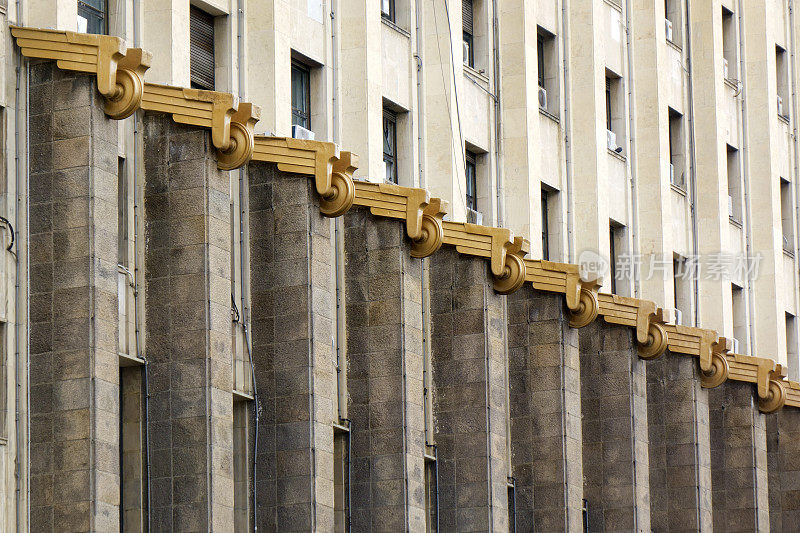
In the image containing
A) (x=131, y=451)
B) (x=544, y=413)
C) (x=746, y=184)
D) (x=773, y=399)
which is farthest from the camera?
(x=746, y=184)

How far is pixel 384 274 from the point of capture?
35.4m

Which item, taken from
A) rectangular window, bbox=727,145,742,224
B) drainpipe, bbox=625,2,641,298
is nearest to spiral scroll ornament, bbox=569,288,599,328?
drainpipe, bbox=625,2,641,298

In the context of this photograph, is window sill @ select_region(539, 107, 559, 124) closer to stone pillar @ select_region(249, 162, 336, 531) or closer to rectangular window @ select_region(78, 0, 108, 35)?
stone pillar @ select_region(249, 162, 336, 531)

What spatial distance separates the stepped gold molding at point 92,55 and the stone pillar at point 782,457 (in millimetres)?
28114

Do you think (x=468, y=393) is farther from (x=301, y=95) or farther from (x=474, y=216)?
(x=301, y=95)

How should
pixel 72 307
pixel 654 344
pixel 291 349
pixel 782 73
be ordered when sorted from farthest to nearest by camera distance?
pixel 782 73, pixel 654 344, pixel 291 349, pixel 72 307

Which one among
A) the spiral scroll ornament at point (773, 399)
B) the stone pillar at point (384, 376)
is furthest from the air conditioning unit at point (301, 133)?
the spiral scroll ornament at point (773, 399)

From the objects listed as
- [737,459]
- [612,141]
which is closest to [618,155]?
[612,141]

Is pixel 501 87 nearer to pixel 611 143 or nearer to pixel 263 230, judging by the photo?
pixel 611 143

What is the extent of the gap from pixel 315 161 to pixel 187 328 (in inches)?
173

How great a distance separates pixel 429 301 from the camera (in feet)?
126

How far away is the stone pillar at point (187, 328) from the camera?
29375 millimetres

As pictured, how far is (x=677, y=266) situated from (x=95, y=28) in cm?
2423

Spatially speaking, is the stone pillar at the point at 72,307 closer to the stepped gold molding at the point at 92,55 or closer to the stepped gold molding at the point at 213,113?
the stepped gold molding at the point at 92,55
